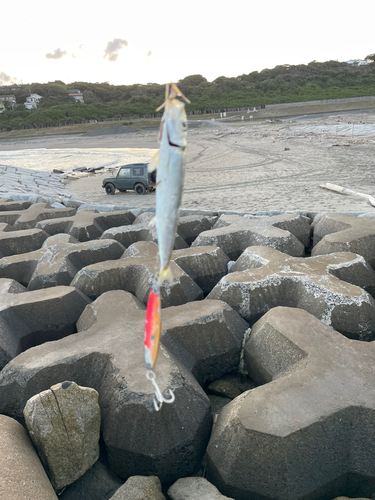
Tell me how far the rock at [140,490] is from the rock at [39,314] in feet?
8.27

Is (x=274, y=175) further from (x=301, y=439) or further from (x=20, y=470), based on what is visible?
(x=20, y=470)

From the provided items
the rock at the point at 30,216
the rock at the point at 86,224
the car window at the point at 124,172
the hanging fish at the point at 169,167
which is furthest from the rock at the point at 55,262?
the car window at the point at 124,172

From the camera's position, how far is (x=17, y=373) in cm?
380

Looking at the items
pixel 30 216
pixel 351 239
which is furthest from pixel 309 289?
pixel 30 216

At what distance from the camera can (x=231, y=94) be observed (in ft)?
243

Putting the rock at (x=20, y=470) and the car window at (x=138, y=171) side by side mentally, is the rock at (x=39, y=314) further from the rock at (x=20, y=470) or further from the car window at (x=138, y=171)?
the car window at (x=138, y=171)

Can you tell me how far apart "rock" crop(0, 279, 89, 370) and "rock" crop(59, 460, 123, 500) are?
2.03 metres

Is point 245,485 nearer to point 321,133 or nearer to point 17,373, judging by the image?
point 17,373

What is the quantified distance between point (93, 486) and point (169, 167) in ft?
10.3

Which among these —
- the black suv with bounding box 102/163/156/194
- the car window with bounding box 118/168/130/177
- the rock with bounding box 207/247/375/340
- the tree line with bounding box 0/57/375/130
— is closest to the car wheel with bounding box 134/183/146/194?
the black suv with bounding box 102/163/156/194

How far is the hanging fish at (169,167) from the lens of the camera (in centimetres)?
108

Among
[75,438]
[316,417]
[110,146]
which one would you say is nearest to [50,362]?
[75,438]

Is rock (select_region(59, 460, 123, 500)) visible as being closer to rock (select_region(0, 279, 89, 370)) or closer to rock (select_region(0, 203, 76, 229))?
rock (select_region(0, 279, 89, 370))

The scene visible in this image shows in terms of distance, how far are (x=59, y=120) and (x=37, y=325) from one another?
224 ft
